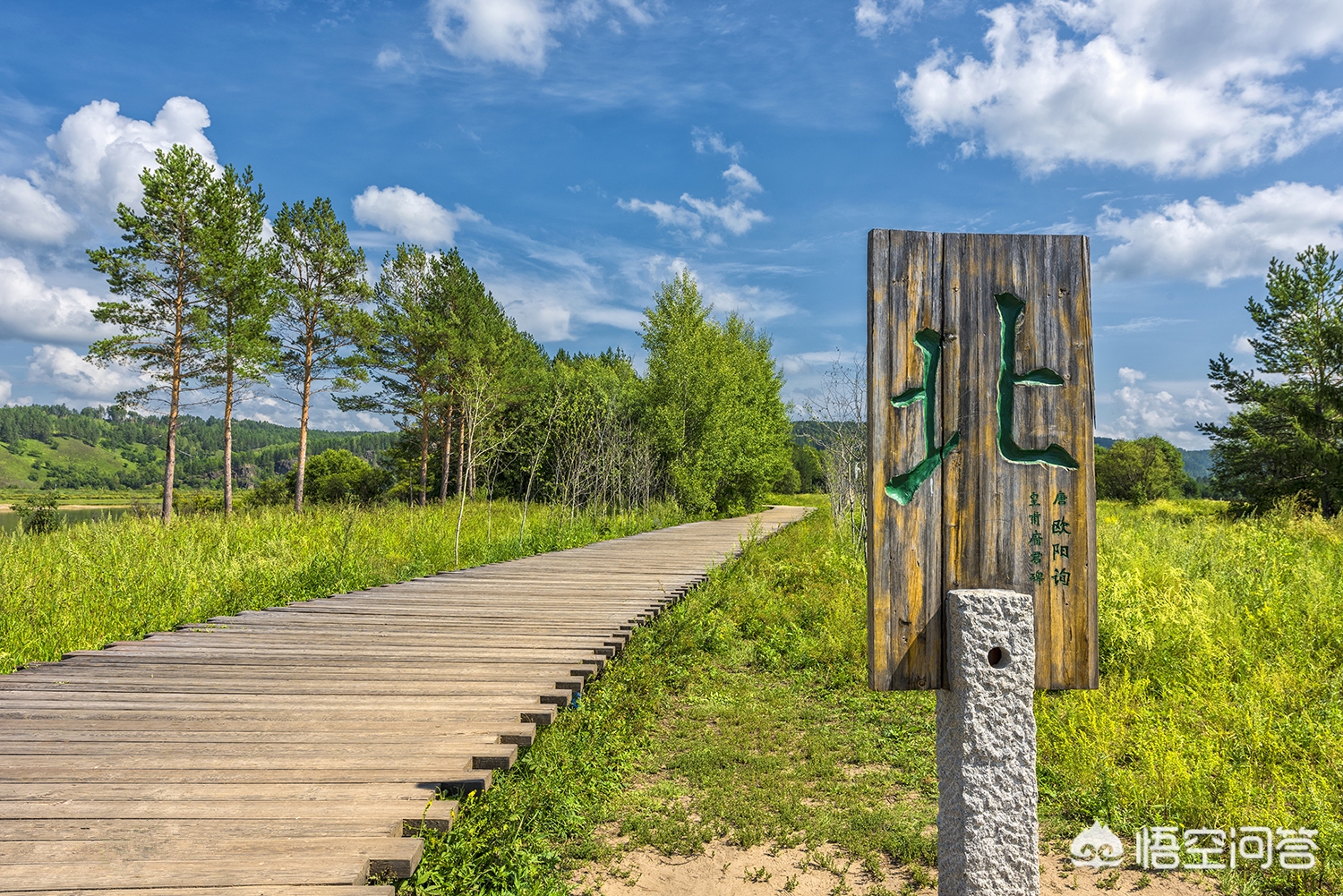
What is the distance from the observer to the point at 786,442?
121 feet

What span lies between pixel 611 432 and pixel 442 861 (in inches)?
612

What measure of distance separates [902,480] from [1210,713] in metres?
3.72

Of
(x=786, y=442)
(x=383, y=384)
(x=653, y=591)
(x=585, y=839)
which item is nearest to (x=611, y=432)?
(x=653, y=591)

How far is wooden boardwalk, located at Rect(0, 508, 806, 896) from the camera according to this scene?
208 cm

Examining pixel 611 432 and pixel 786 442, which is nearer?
pixel 611 432

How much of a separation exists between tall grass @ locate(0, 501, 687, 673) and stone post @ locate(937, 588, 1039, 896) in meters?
5.84

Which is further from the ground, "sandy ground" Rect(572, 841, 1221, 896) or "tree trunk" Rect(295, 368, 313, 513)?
"tree trunk" Rect(295, 368, 313, 513)

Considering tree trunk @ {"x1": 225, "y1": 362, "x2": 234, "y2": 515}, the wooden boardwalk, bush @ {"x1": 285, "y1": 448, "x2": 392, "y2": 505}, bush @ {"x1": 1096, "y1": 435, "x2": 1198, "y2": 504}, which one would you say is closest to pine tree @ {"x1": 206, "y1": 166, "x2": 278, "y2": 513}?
tree trunk @ {"x1": 225, "y1": 362, "x2": 234, "y2": 515}

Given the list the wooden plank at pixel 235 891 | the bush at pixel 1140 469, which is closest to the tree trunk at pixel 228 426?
the wooden plank at pixel 235 891

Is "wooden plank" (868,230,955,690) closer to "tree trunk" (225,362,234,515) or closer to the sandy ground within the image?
the sandy ground

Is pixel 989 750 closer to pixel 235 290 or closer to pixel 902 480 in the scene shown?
pixel 902 480

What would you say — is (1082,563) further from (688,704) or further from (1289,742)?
(688,704)

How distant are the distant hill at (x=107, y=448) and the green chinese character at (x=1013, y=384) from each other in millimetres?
78798

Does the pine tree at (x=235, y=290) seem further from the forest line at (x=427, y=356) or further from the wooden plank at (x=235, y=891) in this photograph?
the wooden plank at (x=235, y=891)
